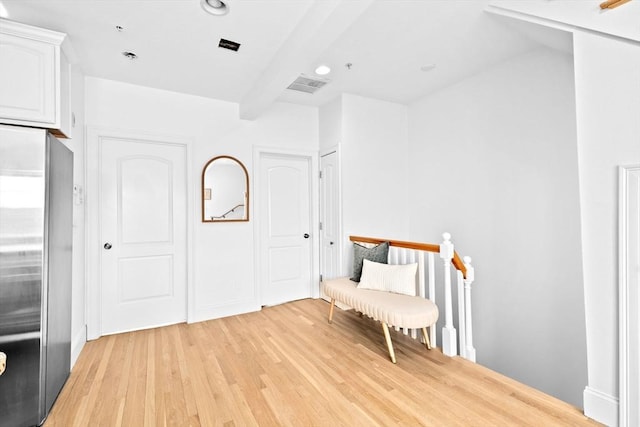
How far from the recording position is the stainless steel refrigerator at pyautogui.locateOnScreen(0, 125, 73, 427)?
65.6 inches

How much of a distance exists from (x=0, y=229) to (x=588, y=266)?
340 centimetres

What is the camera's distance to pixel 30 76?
6.14ft

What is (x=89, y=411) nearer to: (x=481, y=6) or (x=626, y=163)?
(x=626, y=163)

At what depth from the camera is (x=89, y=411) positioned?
6.12ft

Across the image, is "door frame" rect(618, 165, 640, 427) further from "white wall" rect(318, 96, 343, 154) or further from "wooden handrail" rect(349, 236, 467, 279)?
"white wall" rect(318, 96, 343, 154)

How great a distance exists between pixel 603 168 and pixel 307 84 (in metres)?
2.80

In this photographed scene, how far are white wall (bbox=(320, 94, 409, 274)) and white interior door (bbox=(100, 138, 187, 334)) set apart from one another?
1910mm

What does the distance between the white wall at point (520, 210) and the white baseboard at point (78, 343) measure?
12.6 feet

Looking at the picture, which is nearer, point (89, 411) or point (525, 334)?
point (89, 411)

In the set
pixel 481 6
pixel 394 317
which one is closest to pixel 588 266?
pixel 394 317

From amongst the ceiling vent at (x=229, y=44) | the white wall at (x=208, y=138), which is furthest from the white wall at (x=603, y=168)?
the white wall at (x=208, y=138)

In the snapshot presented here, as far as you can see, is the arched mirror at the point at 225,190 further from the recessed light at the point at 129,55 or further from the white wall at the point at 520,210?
the white wall at the point at 520,210

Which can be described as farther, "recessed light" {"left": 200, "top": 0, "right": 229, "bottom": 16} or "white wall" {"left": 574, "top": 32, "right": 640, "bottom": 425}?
"recessed light" {"left": 200, "top": 0, "right": 229, "bottom": 16}

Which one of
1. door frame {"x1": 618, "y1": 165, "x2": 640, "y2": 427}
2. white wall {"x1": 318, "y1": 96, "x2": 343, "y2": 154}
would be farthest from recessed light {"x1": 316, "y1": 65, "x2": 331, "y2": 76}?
door frame {"x1": 618, "y1": 165, "x2": 640, "y2": 427}
